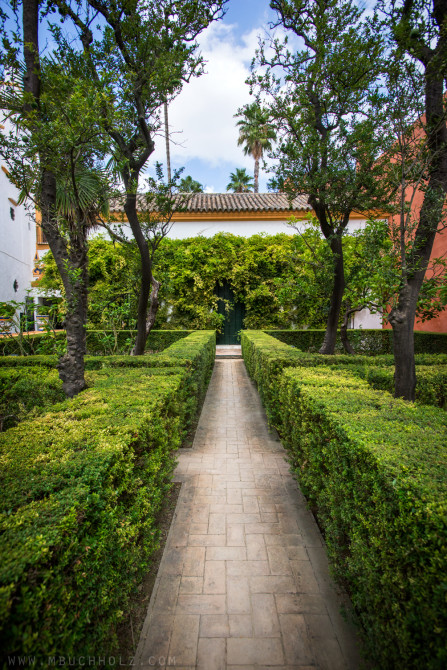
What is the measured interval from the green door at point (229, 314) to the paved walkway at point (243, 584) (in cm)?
1105

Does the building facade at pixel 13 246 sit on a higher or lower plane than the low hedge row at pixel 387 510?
higher

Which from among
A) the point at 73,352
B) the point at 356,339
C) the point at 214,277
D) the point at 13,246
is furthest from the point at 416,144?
the point at 13,246

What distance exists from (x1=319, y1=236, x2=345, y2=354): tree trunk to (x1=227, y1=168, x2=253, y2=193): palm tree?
23409mm

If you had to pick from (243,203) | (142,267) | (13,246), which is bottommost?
(142,267)

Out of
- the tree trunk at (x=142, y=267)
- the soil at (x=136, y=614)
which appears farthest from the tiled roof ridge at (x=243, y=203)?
the soil at (x=136, y=614)

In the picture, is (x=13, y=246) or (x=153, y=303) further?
(x=13, y=246)

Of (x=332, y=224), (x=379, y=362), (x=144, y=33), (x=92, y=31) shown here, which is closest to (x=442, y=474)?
(x=379, y=362)

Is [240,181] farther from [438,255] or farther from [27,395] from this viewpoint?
[27,395]

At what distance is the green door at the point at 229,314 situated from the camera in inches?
593

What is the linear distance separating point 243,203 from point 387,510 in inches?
645

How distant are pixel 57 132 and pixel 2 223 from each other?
39.8 ft

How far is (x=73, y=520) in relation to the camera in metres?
1.26

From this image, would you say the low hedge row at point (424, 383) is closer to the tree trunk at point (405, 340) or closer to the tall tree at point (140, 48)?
the tree trunk at point (405, 340)

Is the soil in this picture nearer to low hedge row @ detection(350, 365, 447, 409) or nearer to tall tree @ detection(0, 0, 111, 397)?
tall tree @ detection(0, 0, 111, 397)
